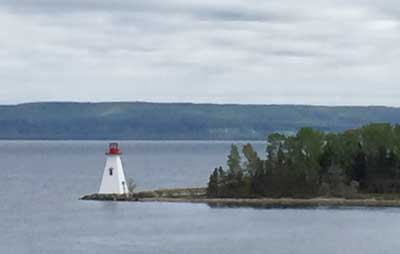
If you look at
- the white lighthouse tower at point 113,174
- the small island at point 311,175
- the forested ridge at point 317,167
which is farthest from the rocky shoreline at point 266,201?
the forested ridge at point 317,167

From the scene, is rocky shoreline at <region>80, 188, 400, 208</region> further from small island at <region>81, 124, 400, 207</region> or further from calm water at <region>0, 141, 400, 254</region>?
calm water at <region>0, 141, 400, 254</region>

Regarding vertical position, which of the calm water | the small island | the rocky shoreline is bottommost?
the calm water

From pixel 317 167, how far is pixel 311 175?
5.30ft

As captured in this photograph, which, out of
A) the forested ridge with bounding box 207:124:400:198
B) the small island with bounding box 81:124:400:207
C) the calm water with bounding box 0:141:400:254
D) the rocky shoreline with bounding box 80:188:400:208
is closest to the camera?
the calm water with bounding box 0:141:400:254

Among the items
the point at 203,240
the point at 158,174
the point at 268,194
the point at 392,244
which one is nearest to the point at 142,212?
the point at 268,194

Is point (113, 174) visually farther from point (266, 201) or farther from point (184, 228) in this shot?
point (184, 228)

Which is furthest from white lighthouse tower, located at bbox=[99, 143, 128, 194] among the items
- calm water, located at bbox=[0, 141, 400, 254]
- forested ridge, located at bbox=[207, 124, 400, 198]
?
forested ridge, located at bbox=[207, 124, 400, 198]

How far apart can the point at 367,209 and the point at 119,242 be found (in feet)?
75.4

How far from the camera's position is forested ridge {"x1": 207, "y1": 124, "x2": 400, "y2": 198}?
83625 millimetres

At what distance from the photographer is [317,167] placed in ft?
279

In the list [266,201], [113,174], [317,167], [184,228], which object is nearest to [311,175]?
[317,167]

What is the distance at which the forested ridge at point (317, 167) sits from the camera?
83625mm

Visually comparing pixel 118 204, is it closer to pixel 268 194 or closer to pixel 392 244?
pixel 268 194

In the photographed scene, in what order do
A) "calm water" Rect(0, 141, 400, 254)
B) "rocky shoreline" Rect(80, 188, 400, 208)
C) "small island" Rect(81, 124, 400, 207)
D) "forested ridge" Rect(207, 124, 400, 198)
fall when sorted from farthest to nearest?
"forested ridge" Rect(207, 124, 400, 198)
"small island" Rect(81, 124, 400, 207)
"rocky shoreline" Rect(80, 188, 400, 208)
"calm water" Rect(0, 141, 400, 254)
